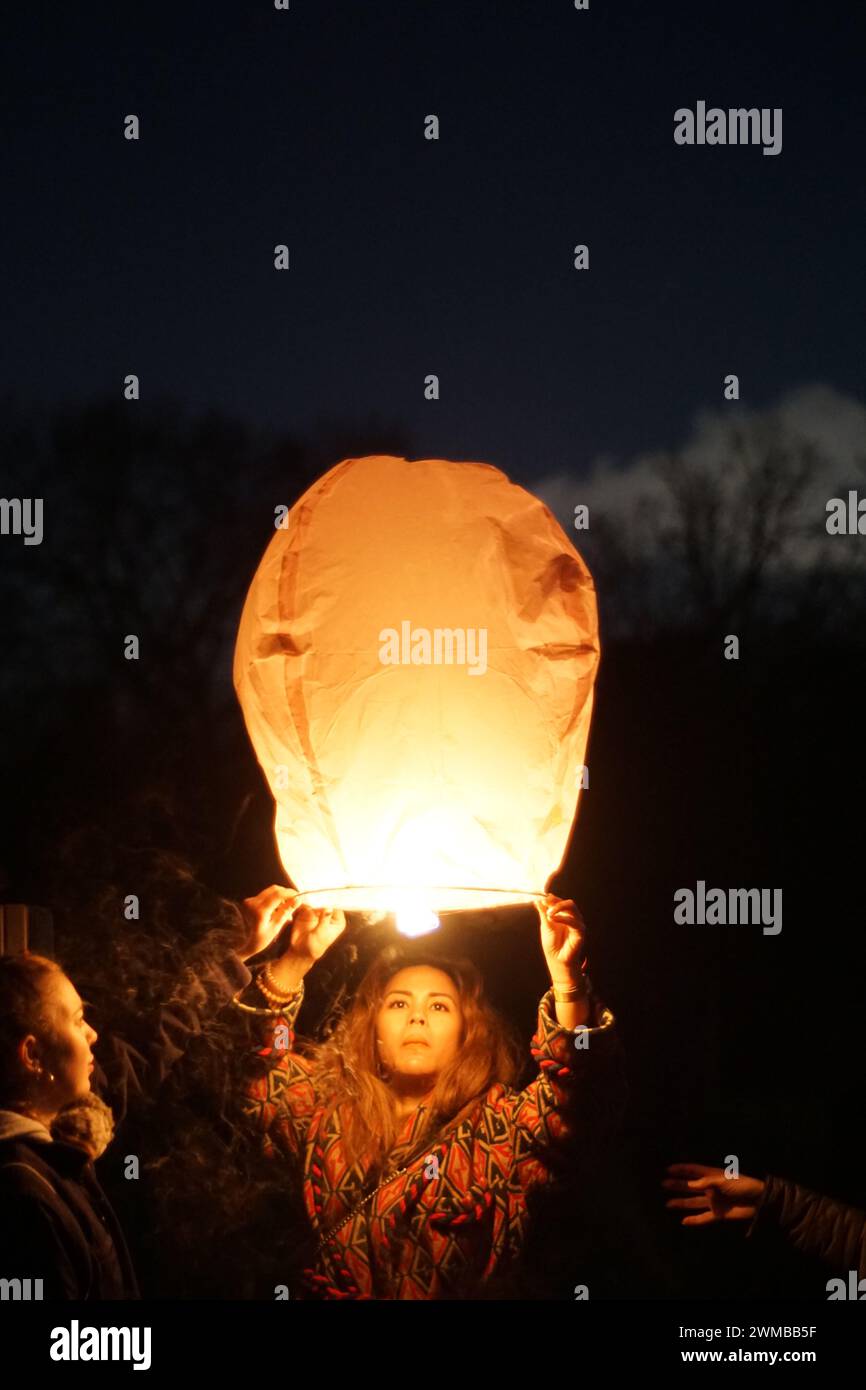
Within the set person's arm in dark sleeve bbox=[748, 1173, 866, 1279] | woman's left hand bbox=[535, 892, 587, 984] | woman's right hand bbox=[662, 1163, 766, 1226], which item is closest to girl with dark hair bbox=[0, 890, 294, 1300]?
woman's left hand bbox=[535, 892, 587, 984]

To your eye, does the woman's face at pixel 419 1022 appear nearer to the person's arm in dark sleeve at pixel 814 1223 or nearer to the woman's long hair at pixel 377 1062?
the woman's long hair at pixel 377 1062

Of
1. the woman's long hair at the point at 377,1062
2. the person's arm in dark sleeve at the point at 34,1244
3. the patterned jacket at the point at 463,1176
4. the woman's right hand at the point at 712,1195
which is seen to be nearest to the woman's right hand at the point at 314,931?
the woman's long hair at the point at 377,1062

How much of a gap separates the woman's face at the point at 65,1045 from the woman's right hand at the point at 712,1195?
1.48 metres

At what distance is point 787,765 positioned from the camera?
4344 millimetres

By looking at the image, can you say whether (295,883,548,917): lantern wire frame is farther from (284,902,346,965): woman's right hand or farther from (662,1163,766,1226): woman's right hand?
(662,1163,766,1226): woman's right hand

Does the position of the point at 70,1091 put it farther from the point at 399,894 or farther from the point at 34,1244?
the point at 399,894

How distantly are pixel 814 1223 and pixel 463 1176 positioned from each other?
929mm

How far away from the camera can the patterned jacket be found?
3.90 meters

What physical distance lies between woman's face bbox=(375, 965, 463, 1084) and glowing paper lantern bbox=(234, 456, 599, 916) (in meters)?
0.51

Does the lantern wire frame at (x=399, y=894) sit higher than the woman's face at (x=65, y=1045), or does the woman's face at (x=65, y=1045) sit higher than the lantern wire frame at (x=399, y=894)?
the lantern wire frame at (x=399, y=894)

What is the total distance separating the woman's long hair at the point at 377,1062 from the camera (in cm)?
393

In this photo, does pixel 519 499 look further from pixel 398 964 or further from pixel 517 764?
pixel 398 964
